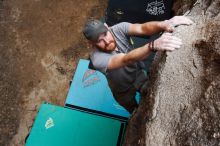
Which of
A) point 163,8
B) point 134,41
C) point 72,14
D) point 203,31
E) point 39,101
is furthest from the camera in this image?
point 72,14

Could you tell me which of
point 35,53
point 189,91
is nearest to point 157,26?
point 189,91

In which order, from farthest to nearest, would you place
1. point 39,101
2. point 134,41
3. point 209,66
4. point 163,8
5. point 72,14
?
point 72,14 → point 39,101 → point 163,8 → point 134,41 → point 209,66

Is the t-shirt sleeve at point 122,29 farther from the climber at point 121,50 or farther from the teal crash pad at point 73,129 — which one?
the teal crash pad at point 73,129

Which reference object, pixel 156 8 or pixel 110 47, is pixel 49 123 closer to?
pixel 110 47

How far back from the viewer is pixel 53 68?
4203 mm

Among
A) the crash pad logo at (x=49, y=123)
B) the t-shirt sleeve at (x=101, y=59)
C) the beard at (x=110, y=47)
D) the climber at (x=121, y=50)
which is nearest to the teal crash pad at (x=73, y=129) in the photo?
the crash pad logo at (x=49, y=123)

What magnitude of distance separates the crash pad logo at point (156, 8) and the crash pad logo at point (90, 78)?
0.76 metres

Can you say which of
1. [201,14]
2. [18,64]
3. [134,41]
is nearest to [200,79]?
[201,14]

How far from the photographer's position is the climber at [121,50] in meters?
2.08

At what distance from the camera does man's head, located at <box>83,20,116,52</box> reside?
7.52 feet

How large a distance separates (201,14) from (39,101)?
2.54 m

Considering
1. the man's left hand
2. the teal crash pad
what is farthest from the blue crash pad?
the man's left hand

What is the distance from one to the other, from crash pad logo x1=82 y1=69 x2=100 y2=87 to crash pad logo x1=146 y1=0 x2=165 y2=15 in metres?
0.76

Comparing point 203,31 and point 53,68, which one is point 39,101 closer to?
point 53,68
